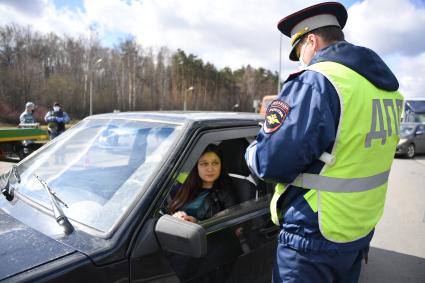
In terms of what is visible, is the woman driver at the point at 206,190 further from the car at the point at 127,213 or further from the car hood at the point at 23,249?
the car hood at the point at 23,249

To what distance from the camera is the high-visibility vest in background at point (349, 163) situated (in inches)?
61.3

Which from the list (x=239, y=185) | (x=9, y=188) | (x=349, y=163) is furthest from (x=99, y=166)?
(x=349, y=163)

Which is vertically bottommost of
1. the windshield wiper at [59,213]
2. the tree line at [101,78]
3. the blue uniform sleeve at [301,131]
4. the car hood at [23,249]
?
the car hood at [23,249]

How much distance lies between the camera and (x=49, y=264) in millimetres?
1369

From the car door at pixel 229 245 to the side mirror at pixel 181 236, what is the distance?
0.09m

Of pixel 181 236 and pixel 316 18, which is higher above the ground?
pixel 316 18

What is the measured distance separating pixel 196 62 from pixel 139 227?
6983 cm

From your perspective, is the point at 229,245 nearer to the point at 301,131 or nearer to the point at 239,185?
the point at 239,185

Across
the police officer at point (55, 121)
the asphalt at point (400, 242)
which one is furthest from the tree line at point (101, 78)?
the asphalt at point (400, 242)

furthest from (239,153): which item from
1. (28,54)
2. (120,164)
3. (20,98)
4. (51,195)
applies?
(28,54)

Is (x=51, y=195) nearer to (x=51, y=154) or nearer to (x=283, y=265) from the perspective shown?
(x=51, y=154)

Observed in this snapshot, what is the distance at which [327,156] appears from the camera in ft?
5.13

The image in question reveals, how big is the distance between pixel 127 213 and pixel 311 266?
880 millimetres

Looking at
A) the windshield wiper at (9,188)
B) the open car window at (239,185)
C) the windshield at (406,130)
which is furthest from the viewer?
the windshield at (406,130)
